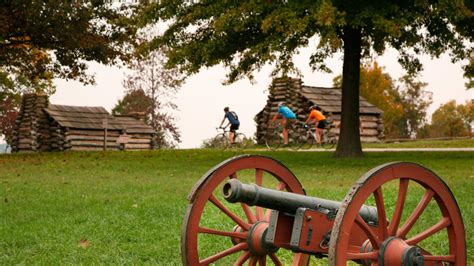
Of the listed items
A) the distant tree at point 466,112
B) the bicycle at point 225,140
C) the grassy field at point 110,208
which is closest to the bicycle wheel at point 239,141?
the bicycle at point 225,140

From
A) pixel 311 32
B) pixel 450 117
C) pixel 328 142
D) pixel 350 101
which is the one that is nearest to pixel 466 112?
pixel 450 117

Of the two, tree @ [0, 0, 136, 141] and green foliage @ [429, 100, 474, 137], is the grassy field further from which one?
green foliage @ [429, 100, 474, 137]

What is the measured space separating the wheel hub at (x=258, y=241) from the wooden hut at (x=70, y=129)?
35.1m

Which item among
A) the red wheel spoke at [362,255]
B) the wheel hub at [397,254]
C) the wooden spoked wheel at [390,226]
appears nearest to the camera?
the wooden spoked wheel at [390,226]

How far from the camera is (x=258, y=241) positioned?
4941mm

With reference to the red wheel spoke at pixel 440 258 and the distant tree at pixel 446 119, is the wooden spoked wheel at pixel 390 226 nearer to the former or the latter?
the red wheel spoke at pixel 440 258

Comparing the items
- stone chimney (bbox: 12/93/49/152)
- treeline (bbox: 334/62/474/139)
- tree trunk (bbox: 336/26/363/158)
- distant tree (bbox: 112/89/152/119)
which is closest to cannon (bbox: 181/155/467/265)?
tree trunk (bbox: 336/26/363/158)

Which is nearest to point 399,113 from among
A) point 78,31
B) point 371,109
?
point 371,109

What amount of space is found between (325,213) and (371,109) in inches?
1592

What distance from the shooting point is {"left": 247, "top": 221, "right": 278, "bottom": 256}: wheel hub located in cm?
489

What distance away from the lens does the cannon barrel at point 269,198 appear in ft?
14.4

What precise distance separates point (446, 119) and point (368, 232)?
72.9 meters

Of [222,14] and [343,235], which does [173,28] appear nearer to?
[222,14]

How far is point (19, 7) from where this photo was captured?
93.6 ft
